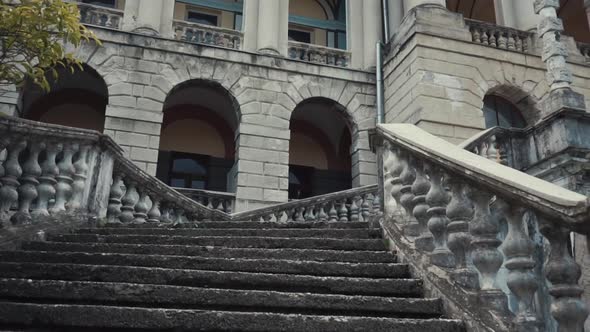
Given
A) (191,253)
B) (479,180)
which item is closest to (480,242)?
(479,180)

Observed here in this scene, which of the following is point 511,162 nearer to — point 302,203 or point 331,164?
point 302,203

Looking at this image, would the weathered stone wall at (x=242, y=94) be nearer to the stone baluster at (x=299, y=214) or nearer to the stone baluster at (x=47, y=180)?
the stone baluster at (x=299, y=214)

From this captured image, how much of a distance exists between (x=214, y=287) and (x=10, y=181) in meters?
2.69

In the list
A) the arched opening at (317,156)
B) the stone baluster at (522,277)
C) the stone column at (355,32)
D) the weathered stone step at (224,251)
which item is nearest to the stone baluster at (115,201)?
the weathered stone step at (224,251)

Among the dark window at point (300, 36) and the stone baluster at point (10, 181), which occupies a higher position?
the dark window at point (300, 36)

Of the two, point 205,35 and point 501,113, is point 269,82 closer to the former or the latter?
point 205,35

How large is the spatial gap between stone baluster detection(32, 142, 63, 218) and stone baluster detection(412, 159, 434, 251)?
378 centimetres

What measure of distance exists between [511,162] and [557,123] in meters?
0.95

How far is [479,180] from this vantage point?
10.3 ft

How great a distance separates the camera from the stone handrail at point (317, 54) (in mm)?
14422

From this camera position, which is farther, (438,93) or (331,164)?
(331,164)

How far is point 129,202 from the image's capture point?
6637 millimetres

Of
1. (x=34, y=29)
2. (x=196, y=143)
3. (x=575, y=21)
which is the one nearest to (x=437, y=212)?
(x=34, y=29)

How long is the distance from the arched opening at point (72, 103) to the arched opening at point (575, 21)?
59.7ft
